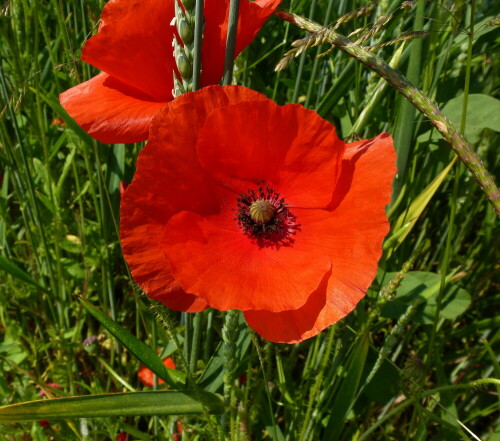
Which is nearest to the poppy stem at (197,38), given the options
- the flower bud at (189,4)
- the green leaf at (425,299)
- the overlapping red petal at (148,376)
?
the flower bud at (189,4)

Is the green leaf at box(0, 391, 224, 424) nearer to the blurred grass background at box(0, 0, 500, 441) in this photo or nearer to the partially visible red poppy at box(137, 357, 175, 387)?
the blurred grass background at box(0, 0, 500, 441)

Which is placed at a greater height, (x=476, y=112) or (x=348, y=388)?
(x=476, y=112)

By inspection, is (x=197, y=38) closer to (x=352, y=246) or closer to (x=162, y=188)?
(x=162, y=188)

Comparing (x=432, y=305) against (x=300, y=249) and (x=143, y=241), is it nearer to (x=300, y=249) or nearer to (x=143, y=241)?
(x=300, y=249)

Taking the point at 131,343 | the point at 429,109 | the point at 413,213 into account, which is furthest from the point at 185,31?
the point at 413,213

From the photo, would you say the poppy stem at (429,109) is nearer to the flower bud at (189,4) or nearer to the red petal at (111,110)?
the flower bud at (189,4)

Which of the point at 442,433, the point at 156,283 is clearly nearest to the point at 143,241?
the point at 156,283
